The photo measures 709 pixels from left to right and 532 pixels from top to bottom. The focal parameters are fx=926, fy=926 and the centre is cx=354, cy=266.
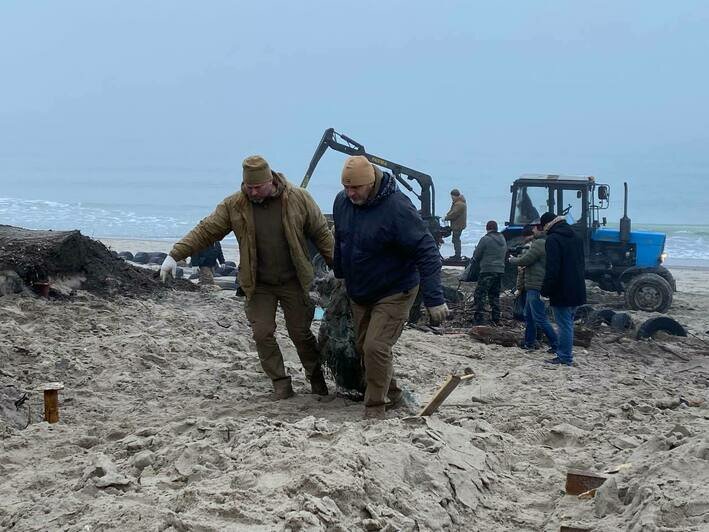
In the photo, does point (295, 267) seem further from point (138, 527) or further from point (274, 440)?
point (138, 527)

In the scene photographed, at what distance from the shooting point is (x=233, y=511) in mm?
3836

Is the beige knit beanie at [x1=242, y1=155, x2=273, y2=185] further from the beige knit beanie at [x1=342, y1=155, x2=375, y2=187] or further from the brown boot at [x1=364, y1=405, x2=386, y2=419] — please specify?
the brown boot at [x1=364, y1=405, x2=386, y2=419]

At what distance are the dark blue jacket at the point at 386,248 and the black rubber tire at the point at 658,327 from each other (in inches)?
279

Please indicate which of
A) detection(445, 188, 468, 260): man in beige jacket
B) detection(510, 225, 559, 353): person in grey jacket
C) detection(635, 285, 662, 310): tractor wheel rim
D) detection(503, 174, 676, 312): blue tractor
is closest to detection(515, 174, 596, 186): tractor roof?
detection(503, 174, 676, 312): blue tractor

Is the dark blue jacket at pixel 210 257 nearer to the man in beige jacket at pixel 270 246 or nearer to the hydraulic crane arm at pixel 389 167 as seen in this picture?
the hydraulic crane arm at pixel 389 167

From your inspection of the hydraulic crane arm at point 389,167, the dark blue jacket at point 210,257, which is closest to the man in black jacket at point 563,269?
the dark blue jacket at point 210,257

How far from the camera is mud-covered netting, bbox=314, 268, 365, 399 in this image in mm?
6906

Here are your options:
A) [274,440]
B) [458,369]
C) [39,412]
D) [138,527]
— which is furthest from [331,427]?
[458,369]

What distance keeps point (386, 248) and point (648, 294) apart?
11.0 meters

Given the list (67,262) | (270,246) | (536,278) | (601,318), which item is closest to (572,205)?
(601,318)

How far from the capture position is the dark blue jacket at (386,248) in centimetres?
600

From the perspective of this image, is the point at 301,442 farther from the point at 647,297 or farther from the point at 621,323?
the point at 647,297

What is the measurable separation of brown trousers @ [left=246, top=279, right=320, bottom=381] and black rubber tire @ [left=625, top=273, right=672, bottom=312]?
10.2 metres

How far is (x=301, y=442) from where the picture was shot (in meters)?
4.66
